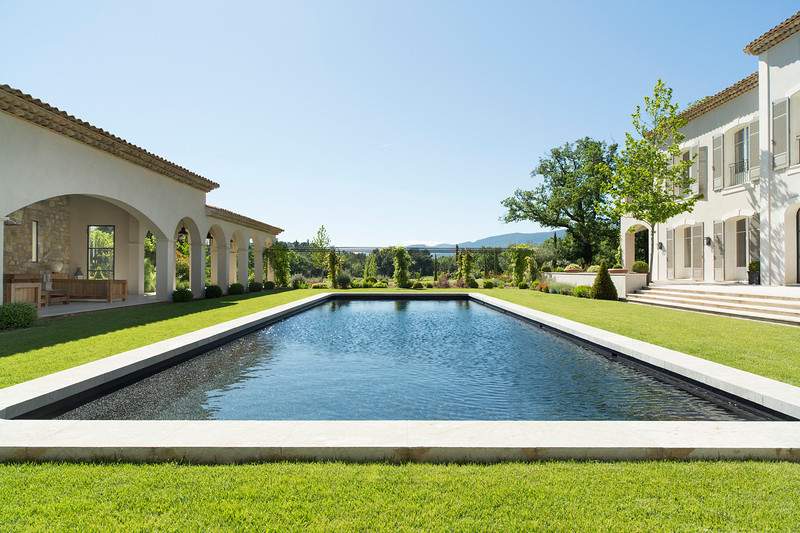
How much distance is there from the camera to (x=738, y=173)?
680 inches

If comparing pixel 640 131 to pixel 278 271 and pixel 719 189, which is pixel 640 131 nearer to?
pixel 719 189

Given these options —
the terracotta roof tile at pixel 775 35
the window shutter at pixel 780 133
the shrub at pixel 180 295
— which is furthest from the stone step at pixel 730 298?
the shrub at pixel 180 295

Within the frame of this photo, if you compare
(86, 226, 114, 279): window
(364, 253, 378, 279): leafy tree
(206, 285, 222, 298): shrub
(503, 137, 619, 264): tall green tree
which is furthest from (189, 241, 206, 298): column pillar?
(503, 137, 619, 264): tall green tree

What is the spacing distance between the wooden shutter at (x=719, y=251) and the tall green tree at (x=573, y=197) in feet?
48.4

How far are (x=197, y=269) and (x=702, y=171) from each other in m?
20.9

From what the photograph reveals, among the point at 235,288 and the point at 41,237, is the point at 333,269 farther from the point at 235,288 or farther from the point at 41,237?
the point at 41,237

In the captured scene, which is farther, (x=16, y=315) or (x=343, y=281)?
(x=343, y=281)

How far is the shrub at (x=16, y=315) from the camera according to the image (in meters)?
9.22

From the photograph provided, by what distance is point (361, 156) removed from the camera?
87.4 feet

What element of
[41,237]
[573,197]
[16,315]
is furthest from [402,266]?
[16,315]

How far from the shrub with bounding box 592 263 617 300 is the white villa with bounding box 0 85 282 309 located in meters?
15.5

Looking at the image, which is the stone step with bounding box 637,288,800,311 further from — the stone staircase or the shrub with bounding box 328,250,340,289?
the shrub with bounding box 328,250,340,289

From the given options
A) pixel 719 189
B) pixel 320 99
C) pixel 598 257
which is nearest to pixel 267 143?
pixel 320 99

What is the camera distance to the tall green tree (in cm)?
3369
